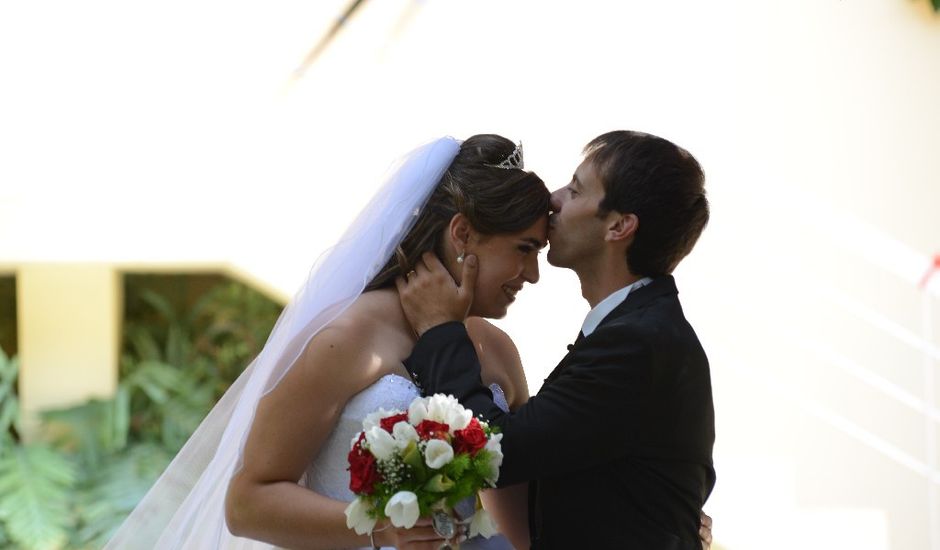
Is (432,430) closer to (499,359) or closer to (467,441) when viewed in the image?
(467,441)

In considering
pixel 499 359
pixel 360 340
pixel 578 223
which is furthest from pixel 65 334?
pixel 578 223

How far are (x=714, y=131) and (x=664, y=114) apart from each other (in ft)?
0.83

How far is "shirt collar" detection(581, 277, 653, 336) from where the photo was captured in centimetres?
296

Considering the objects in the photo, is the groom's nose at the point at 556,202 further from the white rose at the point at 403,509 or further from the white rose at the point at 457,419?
the white rose at the point at 403,509

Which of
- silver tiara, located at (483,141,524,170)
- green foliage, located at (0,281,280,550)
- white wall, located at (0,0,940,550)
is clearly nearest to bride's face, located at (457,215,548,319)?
silver tiara, located at (483,141,524,170)

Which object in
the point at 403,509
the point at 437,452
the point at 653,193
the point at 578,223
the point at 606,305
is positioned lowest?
the point at 403,509

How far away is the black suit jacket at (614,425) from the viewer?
269 cm

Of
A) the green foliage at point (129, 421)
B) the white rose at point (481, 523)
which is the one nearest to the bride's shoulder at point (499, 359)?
the white rose at point (481, 523)

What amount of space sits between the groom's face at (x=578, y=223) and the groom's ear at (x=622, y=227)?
0.08 feet

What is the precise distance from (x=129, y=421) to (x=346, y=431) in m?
4.69

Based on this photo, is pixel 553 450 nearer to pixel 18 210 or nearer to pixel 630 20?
pixel 630 20

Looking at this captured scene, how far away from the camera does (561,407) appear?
2.70 metres

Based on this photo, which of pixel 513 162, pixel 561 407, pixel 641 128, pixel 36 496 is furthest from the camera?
pixel 36 496

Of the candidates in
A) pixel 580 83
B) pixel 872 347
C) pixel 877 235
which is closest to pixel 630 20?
pixel 580 83
